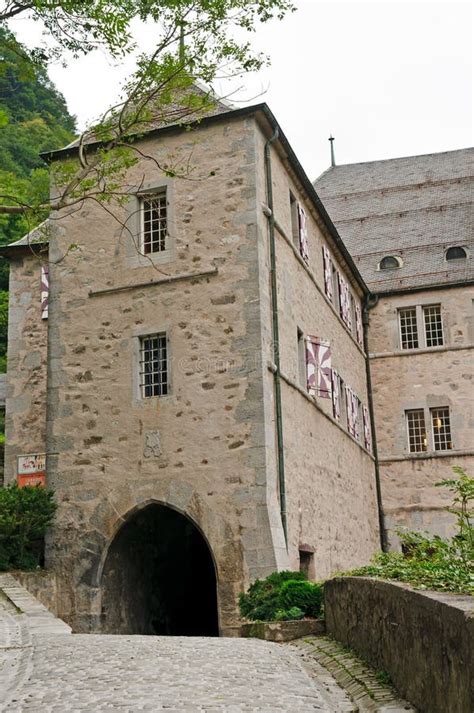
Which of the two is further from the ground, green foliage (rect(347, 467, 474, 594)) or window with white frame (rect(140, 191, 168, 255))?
window with white frame (rect(140, 191, 168, 255))

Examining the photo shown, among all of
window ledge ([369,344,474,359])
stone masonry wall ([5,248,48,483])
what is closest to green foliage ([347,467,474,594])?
stone masonry wall ([5,248,48,483])

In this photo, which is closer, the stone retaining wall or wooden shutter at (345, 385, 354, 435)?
the stone retaining wall

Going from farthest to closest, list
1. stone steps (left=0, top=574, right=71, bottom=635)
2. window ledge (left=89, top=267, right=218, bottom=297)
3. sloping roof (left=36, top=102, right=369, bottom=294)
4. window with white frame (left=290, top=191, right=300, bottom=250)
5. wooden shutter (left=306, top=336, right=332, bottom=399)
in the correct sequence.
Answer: window with white frame (left=290, top=191, right=300, bottom=250) < wooden shutter (left=306, top=336, right=332, bottom=399) < sloping roof (left=36, top=102, right=369, bottom=294) < window ledge (left=89, top=267, right=218, bottom=297) < stone steps (left=0, top=574, right=71, bottom=635)

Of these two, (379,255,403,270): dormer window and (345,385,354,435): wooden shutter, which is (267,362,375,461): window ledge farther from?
(379,255,403,270): dormer window

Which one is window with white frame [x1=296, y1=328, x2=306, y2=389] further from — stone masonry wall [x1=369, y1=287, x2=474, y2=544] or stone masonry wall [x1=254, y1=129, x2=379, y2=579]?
stone masonry wall [x1=369, y1=287, x2=474, y2=544]

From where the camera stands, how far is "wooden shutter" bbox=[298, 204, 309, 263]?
17297 mm

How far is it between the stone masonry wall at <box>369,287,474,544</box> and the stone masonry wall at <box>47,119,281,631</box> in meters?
10.9

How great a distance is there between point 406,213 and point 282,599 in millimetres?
19866

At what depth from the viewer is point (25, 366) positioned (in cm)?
1962

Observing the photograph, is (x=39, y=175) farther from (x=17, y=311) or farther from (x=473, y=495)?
(x=17, y=311)

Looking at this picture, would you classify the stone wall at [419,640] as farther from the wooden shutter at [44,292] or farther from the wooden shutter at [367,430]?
the wooden shutter at [367,430]

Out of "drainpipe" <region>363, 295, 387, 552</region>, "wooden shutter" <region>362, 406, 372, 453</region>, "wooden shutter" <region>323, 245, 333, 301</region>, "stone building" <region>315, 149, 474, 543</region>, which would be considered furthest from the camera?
"stone building" <region>315, 149, 474, 543</region>

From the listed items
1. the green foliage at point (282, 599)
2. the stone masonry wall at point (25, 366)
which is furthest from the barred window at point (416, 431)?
the green foliage at point (282, 599)

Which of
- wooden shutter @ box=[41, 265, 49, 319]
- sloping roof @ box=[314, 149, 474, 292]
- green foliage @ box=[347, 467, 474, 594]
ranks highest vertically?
sloping roof @ box=[314, 149, 474, 292]
